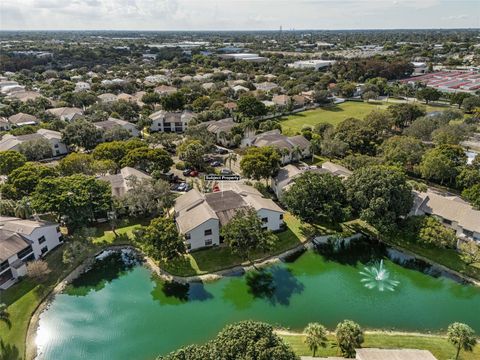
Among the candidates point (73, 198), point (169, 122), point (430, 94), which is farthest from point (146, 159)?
point (430, 94)

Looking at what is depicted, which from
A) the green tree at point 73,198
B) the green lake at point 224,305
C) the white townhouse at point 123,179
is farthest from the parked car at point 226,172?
the green lake at point 224,305

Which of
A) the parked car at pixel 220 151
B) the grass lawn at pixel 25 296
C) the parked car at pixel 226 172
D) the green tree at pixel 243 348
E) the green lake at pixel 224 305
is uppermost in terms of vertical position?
the green tree at pixel 243 348

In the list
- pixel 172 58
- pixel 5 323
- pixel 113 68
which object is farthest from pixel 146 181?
pixel 172 58

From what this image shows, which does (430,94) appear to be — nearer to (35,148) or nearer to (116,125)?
(116,125)

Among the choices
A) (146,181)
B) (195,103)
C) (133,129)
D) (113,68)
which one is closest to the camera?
(146,181)

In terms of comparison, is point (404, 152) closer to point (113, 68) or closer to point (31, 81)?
point (31, 81)

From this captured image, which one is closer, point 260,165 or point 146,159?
point 260,165

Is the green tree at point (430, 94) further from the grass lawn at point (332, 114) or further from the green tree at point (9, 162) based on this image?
the green tree at point (9, 162)
